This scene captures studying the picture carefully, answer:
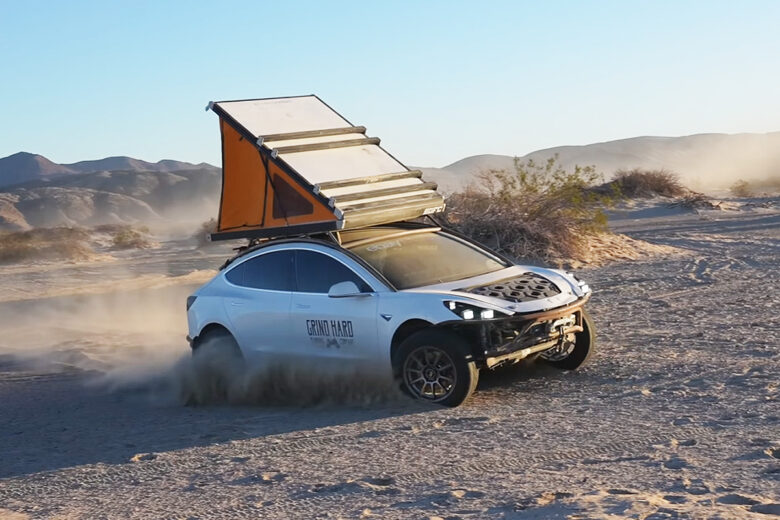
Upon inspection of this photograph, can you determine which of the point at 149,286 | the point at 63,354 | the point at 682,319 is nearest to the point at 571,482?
the point at 682,319

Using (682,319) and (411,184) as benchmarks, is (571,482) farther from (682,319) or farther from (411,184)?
(682,319)

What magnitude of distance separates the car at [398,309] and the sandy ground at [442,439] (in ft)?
1.24

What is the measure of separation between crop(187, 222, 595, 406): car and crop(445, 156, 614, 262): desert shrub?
10.8 meters

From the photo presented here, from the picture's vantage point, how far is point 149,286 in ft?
76.7

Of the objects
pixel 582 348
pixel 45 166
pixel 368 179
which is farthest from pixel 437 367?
pixel 45 166

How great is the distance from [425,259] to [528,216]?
40.2 feet

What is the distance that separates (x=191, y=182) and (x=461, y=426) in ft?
379

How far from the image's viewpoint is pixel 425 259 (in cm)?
1003

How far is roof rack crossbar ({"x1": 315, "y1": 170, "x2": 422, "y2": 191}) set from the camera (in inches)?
396

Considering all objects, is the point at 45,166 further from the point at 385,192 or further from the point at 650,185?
the point at 385,192

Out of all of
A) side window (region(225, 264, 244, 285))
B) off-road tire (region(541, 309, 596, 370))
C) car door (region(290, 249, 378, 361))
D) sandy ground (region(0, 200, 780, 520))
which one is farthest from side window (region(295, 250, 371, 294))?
off-road tire (region(541, 309, 596, 370))

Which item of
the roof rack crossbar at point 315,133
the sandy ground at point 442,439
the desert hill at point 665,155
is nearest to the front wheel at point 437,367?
the sandy ground at point 442,439

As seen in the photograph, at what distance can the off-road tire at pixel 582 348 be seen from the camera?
33.4 feet

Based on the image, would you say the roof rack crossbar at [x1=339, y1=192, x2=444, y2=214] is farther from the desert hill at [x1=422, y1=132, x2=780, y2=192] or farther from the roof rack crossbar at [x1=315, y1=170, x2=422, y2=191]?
the desert hill at [x1=422, y1=132, x2=780, y2=192]
